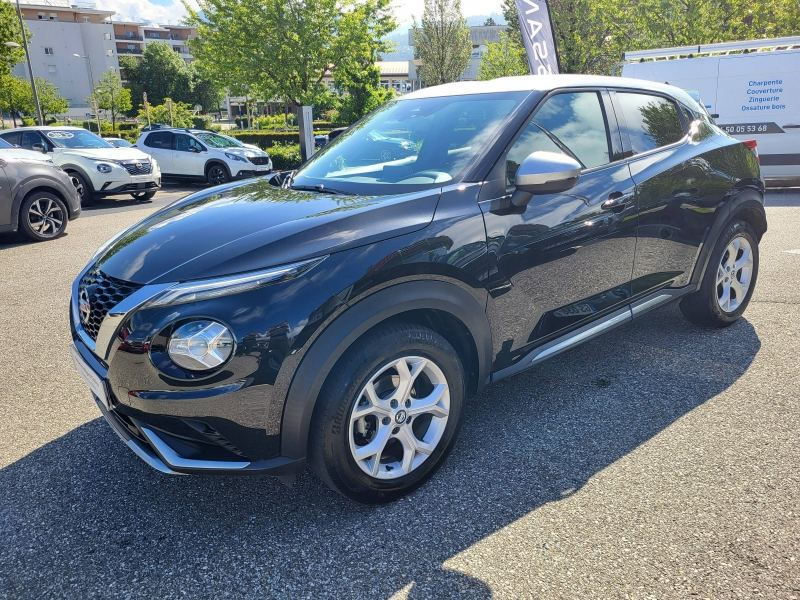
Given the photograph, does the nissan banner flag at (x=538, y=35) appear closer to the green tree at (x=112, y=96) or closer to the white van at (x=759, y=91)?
the white van at (x=759, y=91)

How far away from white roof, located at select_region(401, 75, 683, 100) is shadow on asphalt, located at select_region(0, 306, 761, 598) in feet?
5.52

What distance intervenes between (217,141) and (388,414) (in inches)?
618

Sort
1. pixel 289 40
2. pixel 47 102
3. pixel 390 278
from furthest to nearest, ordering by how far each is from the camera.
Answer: pixel 47 102 → pixel 289 40 → pixel 390 278

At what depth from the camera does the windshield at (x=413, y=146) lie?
113 inches

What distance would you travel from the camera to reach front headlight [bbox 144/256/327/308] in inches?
84.0

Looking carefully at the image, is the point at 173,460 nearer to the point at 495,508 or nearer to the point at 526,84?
the point at 495,508

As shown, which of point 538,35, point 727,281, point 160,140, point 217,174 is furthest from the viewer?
point 160,140

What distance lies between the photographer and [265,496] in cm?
266

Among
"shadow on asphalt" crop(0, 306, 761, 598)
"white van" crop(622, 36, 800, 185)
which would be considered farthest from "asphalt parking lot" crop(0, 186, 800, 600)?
"white van" crop(622, 36, 800, 185)

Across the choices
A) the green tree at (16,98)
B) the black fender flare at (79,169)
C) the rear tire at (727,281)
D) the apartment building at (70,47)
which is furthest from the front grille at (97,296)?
the apartment building at (70,47)

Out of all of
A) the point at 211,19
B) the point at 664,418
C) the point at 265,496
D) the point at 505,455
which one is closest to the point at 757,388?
the point at 664,418

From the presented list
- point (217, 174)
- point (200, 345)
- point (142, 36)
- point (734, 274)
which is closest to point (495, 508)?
point (200, 345)

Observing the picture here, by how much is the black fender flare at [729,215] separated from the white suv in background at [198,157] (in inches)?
544

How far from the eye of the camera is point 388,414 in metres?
2.46
